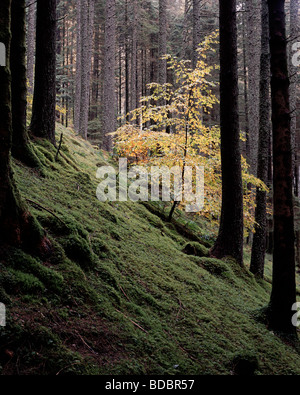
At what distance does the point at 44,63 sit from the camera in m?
7.06

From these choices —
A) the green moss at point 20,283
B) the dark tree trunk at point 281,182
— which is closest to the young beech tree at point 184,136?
the dark tree trunk at point 281,182

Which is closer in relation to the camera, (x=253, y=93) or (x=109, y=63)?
(x=253, y=93)

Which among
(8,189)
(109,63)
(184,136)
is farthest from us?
(109,63)

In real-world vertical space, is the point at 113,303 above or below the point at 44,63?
below

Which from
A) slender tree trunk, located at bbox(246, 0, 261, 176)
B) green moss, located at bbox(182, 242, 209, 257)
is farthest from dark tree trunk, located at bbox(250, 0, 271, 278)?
slender tree trunk, located at bbox(246, 0, 261, 176)

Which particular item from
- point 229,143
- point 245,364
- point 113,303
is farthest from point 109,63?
point 245,364

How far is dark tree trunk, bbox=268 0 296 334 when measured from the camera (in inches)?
199

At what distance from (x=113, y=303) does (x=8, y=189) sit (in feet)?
5.90

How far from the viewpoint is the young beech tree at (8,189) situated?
2.98 m

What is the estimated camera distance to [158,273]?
5.25m

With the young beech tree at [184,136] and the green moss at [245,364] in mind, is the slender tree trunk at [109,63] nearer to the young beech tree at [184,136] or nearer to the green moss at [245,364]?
the young beech tree at [184,136]

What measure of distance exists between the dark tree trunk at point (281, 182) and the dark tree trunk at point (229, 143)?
2.39m

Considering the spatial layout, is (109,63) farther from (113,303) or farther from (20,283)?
(20,283)

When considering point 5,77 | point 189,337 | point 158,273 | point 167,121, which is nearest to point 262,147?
point 167,121
